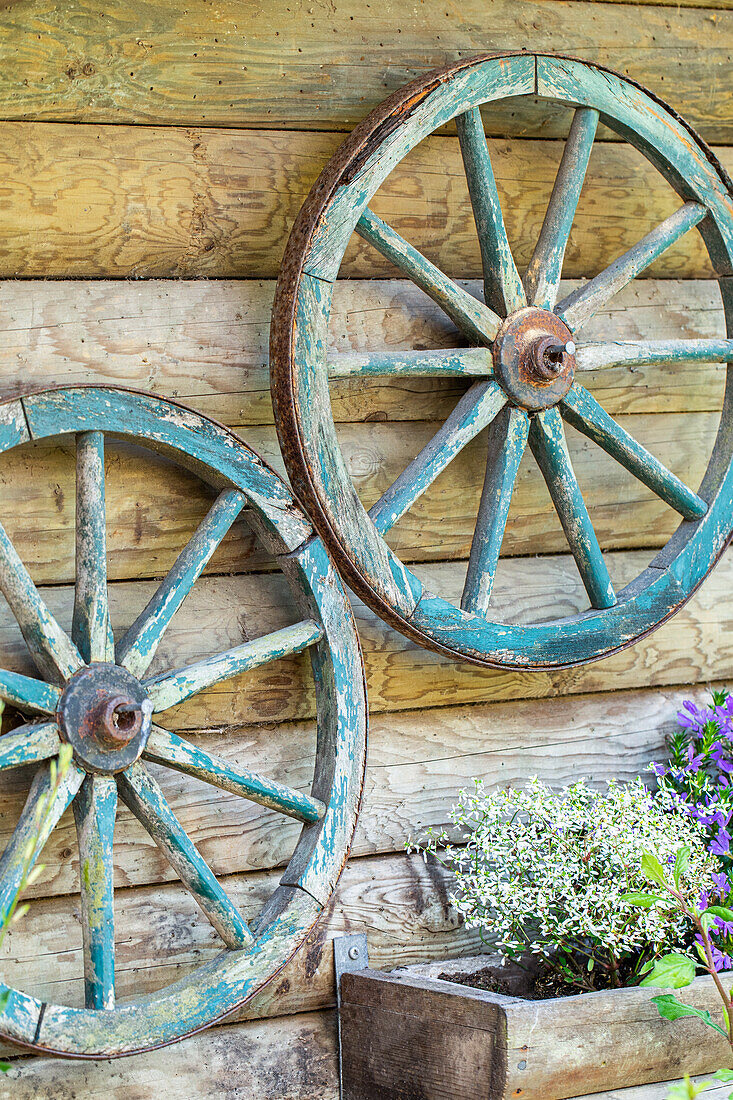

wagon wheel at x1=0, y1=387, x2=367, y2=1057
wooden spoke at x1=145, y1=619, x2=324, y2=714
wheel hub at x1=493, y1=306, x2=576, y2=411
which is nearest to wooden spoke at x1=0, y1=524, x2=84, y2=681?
wagon wheel at x1=0, y1=387, x2=367, y2=1057

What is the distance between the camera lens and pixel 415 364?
1.48 m

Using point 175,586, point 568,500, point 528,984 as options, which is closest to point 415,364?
point 568,500

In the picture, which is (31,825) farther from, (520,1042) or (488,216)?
(488,216)

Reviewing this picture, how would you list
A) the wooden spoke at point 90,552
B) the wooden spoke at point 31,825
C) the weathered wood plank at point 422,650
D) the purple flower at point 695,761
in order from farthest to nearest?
1. the purple flower at point 695,761
2. the weathered wood plank at point 422,650
3. the wooden spoke at point 90,552
4. the wooden spoke at point 31,825

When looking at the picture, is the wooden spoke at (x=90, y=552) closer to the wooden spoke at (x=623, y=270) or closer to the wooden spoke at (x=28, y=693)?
the wooden spoke at (x=28, y=693)

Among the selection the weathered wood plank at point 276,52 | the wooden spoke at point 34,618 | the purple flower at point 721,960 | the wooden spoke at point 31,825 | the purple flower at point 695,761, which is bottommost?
the purple flower at point 721,960

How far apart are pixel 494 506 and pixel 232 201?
599 mm

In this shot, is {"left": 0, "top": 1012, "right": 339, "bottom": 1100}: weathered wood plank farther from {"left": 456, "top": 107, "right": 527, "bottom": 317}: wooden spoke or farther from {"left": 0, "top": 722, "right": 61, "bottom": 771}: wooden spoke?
{"left": 456, "top": 107, "right": 527, "bottom": 317}: wooden spoke

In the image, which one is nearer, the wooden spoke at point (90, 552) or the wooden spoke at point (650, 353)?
the wooden spoke at point (90, 552)

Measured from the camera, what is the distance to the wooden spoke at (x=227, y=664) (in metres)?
1.35

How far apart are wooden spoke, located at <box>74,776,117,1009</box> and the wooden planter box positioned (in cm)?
43

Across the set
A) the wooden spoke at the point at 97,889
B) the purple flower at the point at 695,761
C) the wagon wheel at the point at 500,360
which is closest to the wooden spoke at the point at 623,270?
the wagon wheel at the point at 500,360

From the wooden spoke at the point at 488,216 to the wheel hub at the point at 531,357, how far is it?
3 cm

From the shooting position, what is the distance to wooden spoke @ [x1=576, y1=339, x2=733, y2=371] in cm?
163
